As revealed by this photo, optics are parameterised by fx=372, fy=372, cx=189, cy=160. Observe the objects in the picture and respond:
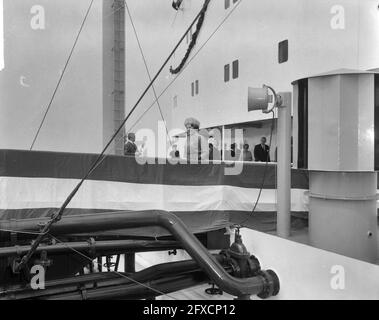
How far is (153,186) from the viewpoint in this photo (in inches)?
121

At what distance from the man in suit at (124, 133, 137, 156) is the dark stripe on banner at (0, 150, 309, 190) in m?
1.34

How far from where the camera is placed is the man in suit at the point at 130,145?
14.4 ft

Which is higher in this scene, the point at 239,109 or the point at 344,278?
the point at 239,109

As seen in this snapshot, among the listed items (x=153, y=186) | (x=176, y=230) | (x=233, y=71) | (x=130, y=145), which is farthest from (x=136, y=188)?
(x=233, y=71)

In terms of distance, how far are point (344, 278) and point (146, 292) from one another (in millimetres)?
1299

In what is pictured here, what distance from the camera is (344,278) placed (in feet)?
6.68

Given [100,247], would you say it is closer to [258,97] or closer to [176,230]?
[176,230]

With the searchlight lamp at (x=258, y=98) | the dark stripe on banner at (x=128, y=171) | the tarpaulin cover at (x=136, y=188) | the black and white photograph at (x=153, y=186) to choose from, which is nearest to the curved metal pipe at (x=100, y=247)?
the black and white photograph at (x=153, y=186)

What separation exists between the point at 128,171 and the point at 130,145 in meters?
1.42

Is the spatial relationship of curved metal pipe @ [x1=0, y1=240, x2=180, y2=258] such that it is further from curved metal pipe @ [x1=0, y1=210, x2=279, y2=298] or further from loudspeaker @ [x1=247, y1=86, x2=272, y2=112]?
loudspeaker @ [x1=247, y1=86, x2=272, y2=112]

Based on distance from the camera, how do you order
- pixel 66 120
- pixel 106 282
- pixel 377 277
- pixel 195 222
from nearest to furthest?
pixel 377 277 → pixel 106 282 → pixel 195 222 → pixel 66 120

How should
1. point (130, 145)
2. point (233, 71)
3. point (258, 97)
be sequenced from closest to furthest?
1. point (258, 97)
2. point (130, 145)
3. point (233, 71)

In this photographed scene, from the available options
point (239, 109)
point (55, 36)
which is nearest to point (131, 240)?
point (55, 36)
